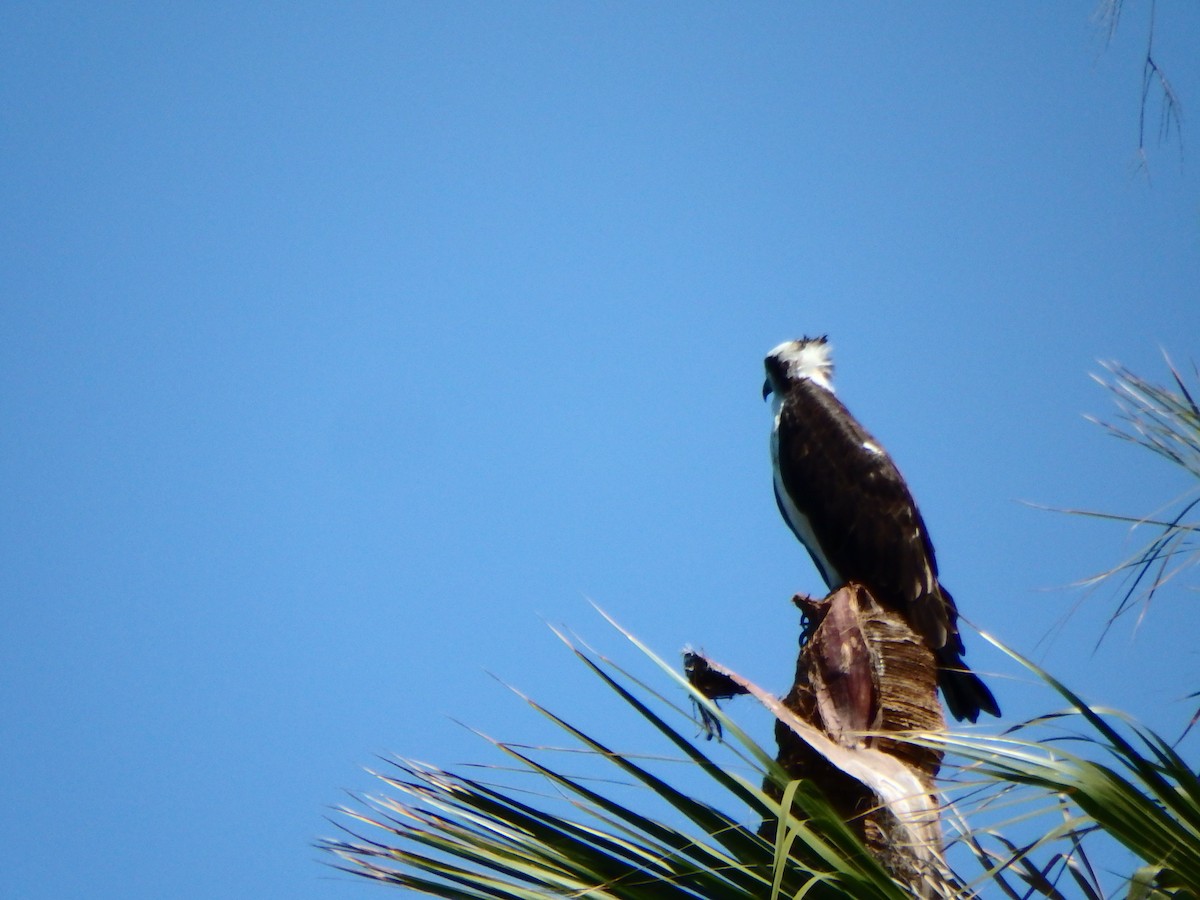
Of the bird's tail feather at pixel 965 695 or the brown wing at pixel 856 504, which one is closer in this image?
the bird's tail feather at pixel 965 695

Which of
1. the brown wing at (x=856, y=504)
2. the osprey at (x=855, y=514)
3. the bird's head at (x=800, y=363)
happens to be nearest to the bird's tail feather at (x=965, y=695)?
the osprey at (x=855, y=514)

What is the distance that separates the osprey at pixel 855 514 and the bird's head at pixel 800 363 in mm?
105

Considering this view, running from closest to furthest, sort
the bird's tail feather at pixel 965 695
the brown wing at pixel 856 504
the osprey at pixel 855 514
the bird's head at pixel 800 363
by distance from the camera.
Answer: the bird's tail feather at pixel 965 695 < the osprey at pixel 855 514 < the brown wing at pixel 856 504 < the bird's head at pixel 800 363

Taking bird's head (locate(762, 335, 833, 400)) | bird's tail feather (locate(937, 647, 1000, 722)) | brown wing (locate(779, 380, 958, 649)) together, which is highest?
bird's head (locate(762, 335, 833, 400))

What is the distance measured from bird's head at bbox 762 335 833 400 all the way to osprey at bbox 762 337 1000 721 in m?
0.10

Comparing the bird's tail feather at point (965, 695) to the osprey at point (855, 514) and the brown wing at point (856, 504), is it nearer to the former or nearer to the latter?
the osprey at point (855, 514)

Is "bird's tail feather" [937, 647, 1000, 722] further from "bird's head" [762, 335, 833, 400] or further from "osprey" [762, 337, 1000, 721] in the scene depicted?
"bird's head" [762, 335, 833, 400]

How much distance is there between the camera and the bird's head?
7594 millimetres

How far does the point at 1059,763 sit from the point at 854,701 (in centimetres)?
121

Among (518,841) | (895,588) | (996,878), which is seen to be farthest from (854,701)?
(895,588)

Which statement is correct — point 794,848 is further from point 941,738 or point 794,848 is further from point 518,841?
point 518,841

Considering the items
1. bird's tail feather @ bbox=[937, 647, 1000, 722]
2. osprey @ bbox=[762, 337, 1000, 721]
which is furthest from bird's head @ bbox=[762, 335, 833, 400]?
bird's tail feather @ bbox=[937, 647, 1000, 722]

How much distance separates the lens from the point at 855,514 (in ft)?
21.4

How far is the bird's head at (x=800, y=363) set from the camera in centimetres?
759
